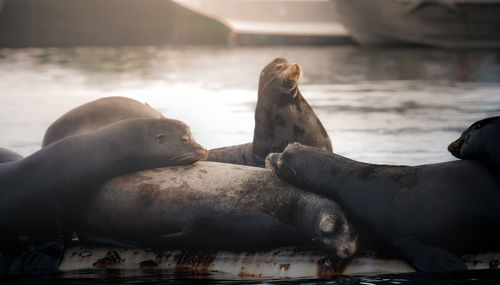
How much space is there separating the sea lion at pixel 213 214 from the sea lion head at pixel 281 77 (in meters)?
1.31

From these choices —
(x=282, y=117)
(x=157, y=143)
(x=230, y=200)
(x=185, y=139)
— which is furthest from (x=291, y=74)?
(x=230, y=200)

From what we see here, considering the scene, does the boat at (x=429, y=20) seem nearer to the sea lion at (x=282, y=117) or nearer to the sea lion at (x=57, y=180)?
the sea lion at (x=282, y=117)

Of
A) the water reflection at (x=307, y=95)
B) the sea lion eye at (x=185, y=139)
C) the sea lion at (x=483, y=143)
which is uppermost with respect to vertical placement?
the sea lion at (x=483, y=143)

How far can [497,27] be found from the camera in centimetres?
3903

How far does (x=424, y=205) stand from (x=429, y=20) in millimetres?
35618

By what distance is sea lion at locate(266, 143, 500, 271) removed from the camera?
444 cm

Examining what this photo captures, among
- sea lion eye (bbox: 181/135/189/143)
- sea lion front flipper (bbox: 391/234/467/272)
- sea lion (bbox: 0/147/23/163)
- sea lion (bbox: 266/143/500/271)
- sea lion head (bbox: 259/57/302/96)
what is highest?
sea lion head (bbox: 259/57/302/96)

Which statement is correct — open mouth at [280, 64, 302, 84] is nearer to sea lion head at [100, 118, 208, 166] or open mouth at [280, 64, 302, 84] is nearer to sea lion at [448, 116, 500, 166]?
sea lion head at [100, 118, 208, 166]

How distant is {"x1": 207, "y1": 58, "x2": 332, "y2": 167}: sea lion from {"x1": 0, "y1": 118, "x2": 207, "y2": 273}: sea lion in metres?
1.31

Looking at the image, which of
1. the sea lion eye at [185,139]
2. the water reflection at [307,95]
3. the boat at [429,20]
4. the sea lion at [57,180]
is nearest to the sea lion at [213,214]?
the sea lion at [57,180]

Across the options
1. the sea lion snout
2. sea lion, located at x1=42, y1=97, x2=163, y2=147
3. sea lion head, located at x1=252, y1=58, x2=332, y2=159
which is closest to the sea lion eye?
the sea lion snout

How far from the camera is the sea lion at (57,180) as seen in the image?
4.82 m

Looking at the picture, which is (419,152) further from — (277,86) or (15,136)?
(15,136)

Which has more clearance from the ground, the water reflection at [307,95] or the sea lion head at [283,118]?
the sea lion head at [283,118]
